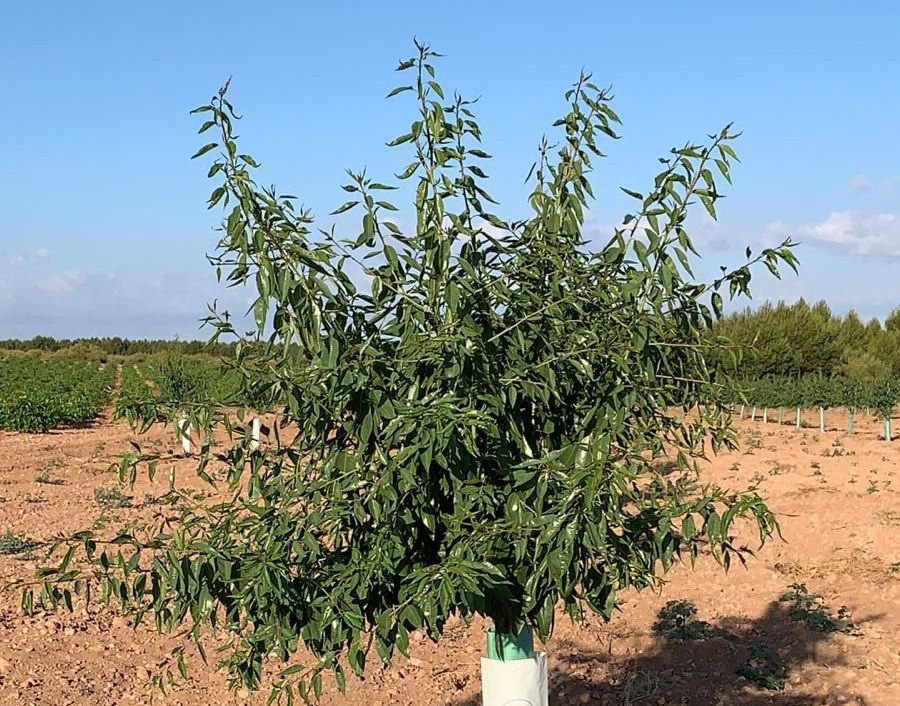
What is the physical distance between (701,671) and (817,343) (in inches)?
2101

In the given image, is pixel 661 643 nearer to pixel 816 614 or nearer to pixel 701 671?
pixel 701 671

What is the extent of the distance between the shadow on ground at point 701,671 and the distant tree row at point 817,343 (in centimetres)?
4274

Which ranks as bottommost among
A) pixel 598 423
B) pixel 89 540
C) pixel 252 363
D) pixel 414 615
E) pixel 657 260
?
pixel 414 615

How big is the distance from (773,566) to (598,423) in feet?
30.3

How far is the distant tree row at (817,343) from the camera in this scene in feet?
177

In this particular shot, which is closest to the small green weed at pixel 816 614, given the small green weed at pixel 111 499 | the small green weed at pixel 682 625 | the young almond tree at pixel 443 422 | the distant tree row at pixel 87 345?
the small green weed at pixel 682 625

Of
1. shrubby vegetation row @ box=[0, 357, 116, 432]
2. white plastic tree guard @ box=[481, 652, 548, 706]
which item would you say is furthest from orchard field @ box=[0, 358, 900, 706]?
shrubby vegetation row @ box=[0, 357, 116, 432]

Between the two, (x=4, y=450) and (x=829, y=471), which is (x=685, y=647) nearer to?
(x=829, y=471)

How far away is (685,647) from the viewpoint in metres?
8.30

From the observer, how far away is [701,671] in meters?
7.70

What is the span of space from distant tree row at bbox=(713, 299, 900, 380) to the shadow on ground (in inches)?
1683

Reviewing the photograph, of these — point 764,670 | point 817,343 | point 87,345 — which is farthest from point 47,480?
point 87,345

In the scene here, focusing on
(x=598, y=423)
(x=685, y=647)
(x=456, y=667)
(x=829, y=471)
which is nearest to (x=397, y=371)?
(x=598, y=423)

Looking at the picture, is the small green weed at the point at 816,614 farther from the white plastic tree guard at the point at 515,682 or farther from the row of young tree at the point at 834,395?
the row of young tree at the point at 834,395
